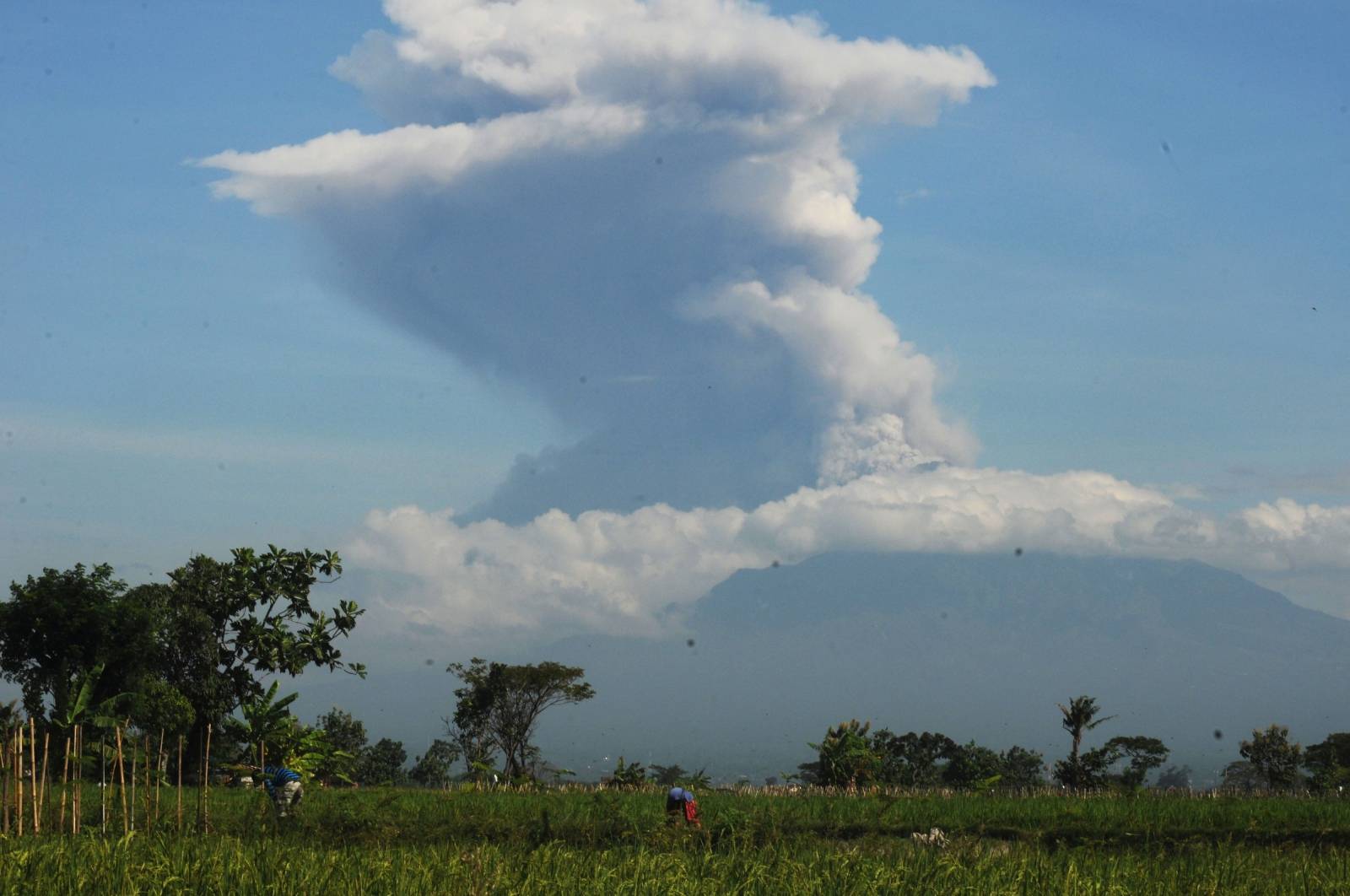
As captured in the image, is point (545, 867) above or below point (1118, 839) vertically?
above

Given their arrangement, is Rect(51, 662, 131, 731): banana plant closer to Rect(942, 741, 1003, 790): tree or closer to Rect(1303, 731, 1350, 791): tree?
Rect(942, 741, 1003, 790): tree

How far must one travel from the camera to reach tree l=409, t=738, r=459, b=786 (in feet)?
210

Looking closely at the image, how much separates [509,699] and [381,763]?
29.4ft

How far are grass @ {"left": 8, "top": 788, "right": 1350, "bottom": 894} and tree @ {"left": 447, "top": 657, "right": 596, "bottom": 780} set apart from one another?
34.6 m

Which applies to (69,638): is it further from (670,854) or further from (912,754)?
(912,754)

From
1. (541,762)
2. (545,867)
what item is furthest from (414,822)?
(541,762)

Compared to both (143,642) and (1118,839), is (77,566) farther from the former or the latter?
(1118,839)

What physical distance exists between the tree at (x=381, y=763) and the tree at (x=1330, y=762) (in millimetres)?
41678

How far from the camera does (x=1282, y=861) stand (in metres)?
18.1

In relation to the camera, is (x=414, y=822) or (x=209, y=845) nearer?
(x=209, y=845)

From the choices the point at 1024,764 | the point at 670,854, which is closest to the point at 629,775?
the point at 670,854

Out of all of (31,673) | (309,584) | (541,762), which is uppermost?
(309,584)

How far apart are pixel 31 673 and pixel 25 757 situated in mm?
8859

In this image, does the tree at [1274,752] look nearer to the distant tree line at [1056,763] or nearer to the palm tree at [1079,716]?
the distant tree line at [1056,763]
